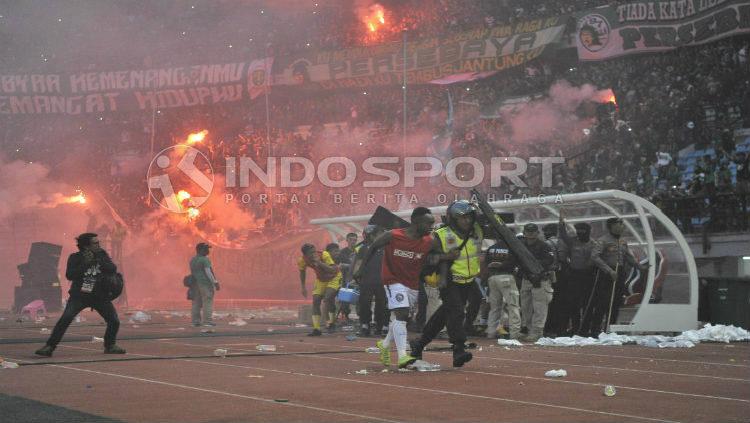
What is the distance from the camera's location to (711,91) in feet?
84.1

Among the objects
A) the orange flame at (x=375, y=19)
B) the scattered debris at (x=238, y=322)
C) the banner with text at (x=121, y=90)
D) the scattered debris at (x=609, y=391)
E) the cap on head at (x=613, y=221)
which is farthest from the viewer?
the banner with text at (x=121, y=90)

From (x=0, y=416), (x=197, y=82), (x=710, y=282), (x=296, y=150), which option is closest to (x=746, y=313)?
(x=710, y=282)

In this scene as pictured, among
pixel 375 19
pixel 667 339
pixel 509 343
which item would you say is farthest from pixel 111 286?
pixel 375 19

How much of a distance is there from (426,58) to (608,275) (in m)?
19.8

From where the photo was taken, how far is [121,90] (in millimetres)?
40312

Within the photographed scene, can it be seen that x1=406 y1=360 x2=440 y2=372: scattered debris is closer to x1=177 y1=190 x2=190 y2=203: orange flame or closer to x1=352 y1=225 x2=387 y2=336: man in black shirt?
x1=352 y1=225 x2=387 y2=336: man in black shirt

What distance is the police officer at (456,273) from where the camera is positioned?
1116 centimetres

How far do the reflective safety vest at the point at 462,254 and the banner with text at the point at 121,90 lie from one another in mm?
28535

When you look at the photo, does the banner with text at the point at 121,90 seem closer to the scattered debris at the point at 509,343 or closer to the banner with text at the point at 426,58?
the banner with text at the point at 426,58

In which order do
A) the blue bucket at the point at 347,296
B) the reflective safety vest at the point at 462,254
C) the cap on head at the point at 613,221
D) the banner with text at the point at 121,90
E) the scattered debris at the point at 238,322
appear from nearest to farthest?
1. the reflective safety vest at the point at 462,254
2. the cap on head at the point at 613,221
3. the blue bucket at the point at 347,296
4. the scattered debris at the point at 238,322
5. the banner with text at the point at 121,90

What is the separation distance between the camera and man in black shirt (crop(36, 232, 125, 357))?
12.9 metres

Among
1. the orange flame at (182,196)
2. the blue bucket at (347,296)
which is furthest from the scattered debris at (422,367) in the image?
the orange flame at (182,196)

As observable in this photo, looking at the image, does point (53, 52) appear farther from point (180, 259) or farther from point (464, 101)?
point (464, 101)

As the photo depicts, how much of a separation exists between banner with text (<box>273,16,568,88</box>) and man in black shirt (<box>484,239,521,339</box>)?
15918 mm
